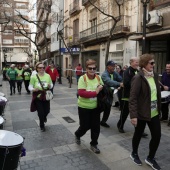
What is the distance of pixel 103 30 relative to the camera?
18906mm

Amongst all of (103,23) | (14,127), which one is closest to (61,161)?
(14,127)

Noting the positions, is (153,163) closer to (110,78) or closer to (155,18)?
(110,78)

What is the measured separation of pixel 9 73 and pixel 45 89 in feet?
A: 26.9

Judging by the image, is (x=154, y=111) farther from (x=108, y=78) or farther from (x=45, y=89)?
(x=45, y=89)

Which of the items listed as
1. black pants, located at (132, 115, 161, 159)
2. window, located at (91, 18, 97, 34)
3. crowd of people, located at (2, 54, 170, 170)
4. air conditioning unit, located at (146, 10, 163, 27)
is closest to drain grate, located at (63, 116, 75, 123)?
crowd of people, located at (2, 54, 170, 170)

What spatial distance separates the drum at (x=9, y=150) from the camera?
2.87 metres

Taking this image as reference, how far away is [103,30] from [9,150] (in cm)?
1693

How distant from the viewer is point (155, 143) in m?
3.75

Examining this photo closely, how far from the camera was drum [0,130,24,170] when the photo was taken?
287 cm

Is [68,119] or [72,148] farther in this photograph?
[68,119]

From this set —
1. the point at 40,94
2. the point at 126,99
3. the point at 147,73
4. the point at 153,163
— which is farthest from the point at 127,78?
the point at 40,94

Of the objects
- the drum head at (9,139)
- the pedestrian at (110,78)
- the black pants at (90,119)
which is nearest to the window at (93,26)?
the pedestrian at (110,78)

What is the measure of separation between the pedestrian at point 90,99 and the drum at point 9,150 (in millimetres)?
1519

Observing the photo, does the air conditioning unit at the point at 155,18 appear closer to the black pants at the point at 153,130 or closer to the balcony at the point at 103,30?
the balcony at the point at 103,30
